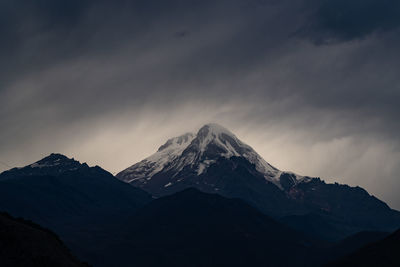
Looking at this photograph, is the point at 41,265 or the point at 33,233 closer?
the point at 41,265

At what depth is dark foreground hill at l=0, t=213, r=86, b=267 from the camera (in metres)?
165

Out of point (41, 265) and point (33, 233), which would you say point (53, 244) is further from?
point (41, 265)

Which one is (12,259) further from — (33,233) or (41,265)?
(33,233)

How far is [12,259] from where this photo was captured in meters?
164

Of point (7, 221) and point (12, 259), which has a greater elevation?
point (7, 221)

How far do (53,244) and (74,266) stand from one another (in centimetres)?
1500

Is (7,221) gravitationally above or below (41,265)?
above

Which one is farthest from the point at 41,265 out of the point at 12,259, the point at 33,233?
the point at 33,233

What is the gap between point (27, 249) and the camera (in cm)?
17050

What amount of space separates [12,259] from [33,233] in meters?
19.7

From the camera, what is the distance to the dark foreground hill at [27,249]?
165 m

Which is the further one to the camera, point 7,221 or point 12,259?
point 7,221

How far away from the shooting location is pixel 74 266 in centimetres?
17488

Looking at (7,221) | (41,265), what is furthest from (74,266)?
(7,221)
